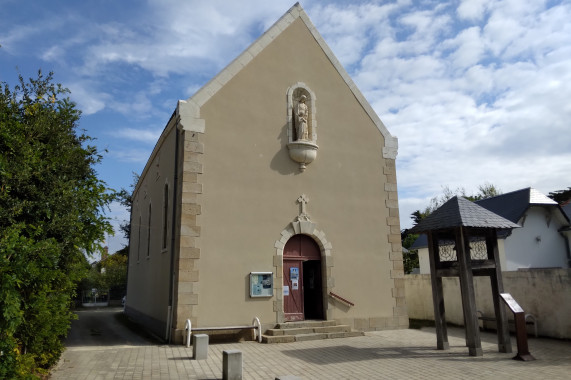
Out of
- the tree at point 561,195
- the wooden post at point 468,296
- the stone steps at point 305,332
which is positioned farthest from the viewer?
the tree at point 561,195

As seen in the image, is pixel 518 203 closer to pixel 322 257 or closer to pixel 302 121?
pixel 322 257

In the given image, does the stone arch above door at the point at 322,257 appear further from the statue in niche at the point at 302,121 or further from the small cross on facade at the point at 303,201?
the statue in niche at the point at 302,121

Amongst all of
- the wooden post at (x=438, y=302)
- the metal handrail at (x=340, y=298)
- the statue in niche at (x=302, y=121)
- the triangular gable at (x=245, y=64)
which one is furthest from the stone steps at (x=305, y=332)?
the triangular gable at (x=245, y=64)

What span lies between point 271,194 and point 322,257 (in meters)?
2.49

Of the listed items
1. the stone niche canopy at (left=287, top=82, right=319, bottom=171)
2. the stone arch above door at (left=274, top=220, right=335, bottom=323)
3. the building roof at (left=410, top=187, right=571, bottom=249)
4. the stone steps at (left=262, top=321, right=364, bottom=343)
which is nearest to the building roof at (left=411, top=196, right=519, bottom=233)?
the stone arch above door at (left=274, top=220, right=335, bottom=323)

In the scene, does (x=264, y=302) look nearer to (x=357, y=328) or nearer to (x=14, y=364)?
(x=357, y=328)

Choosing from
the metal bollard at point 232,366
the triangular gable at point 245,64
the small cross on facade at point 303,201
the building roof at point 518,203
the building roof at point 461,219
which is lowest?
the metal bollard at point 232,366

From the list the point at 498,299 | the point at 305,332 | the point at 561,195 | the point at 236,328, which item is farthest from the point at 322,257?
the point at 561,195

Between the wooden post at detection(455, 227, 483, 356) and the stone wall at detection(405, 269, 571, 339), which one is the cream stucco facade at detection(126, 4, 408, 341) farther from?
the wooden post at detection(455, 227, 483, 356)

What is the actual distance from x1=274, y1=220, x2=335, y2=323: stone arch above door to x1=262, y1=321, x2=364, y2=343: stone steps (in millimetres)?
344

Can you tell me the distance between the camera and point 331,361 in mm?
8352

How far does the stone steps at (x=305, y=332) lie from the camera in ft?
35.2

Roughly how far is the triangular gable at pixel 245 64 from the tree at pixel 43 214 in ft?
12.7

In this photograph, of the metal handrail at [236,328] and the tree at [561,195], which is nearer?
the metal handrail at [236,328]
